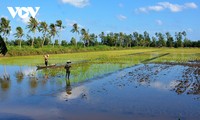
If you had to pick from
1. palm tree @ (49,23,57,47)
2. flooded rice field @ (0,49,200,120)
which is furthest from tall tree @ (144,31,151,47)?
flooded rice field @ (0,49,200,120)

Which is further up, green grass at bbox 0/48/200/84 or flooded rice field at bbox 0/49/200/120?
flooded rice field at bbox 0/49/200/120

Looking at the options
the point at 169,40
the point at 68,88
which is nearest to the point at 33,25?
the point at 68,88

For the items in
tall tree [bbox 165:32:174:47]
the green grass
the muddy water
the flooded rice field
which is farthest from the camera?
tall tree [bbox 165:32:174:47]

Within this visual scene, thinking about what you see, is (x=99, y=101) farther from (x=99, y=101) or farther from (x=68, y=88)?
(x=68, y=88)

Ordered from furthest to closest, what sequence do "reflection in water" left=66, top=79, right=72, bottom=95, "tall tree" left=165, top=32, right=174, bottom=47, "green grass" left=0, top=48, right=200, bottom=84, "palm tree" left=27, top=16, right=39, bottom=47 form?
"tall tree" left=165, top=32, right=174, bottom=47, "palm tree" left=27, top=16, right=39, bottom=47, "green grass" left=0, top=48, right=200, bottom=84, "reflection in water" left=66, top=79, right=72, bottom=95

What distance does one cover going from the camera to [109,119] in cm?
1072

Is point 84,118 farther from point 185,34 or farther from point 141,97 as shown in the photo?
point 185,34

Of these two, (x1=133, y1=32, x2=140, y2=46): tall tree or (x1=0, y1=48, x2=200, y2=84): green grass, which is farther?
(x1=133, y1=32, x2=140, y2=46): tall tree

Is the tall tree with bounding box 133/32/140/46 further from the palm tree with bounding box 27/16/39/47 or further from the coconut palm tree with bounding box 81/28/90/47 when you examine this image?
the palm tree with bounding box 27/16/39/47

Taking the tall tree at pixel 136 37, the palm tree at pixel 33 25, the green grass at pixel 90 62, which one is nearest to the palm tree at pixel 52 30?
the palm tree at pixel 33 25

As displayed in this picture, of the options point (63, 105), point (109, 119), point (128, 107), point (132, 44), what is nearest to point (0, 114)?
point (63, 105)

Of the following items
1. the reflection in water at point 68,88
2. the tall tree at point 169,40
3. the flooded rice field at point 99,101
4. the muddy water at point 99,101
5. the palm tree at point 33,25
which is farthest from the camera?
the tall tree at point 169,40

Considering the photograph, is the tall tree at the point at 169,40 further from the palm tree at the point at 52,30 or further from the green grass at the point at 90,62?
the green grass at the point at 90,62

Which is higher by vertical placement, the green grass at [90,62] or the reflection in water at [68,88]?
the reflection in water at [68,88]
